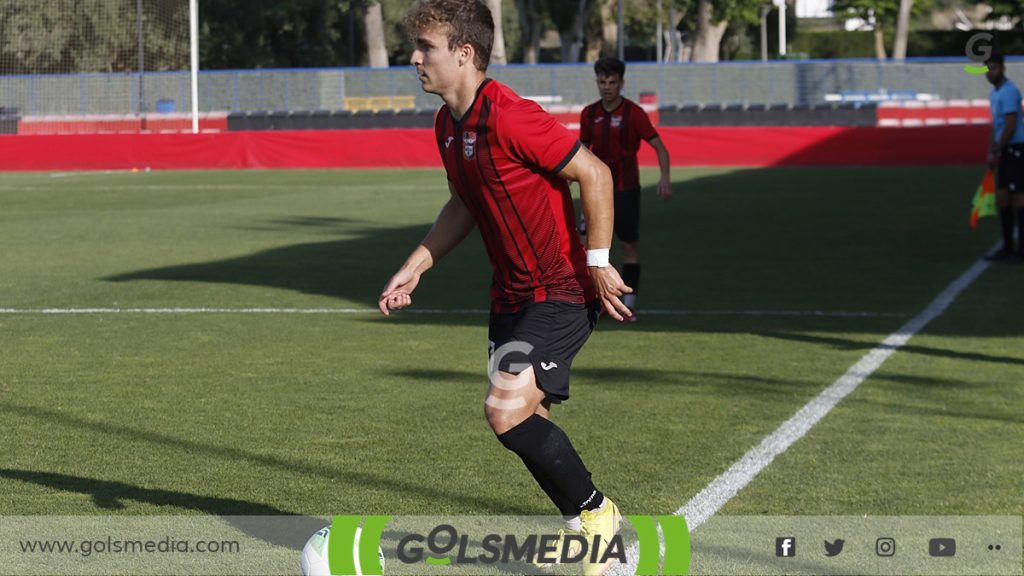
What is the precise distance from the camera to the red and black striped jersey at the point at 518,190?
540 cm

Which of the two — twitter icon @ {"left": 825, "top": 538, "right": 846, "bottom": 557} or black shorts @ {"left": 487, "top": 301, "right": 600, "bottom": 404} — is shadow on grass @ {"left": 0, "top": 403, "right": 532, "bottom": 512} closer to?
black shorts @ {"left": 487, "top": 301, "right": 600, "bottom": 404}

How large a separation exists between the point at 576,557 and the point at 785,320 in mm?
7378

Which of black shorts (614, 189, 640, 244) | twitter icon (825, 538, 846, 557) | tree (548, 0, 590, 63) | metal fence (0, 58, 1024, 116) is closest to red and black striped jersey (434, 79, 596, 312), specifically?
twitter icon (825, 538, 846, 557)

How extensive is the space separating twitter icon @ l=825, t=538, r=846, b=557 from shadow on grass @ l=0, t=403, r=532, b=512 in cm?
124

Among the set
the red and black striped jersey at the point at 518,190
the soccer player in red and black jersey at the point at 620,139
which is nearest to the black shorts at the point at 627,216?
the soccer player in red and black jersey at the point at 620,139

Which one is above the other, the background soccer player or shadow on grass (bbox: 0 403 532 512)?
the background soccer player

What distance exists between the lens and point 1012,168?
1697 centimetres

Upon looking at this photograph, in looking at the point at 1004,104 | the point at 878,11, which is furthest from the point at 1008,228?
the point at 878,11

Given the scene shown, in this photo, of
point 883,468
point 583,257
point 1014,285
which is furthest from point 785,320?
point 583,257

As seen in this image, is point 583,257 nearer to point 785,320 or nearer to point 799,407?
point 799,407

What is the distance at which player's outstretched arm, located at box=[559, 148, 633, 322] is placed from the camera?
5398 millimetres

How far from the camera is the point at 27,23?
47.8 m

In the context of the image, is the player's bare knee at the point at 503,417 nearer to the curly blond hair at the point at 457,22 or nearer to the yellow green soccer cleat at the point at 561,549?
the yellow green soccer cleat at the point at 561,549

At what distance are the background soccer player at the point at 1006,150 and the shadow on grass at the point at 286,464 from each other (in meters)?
10.4
